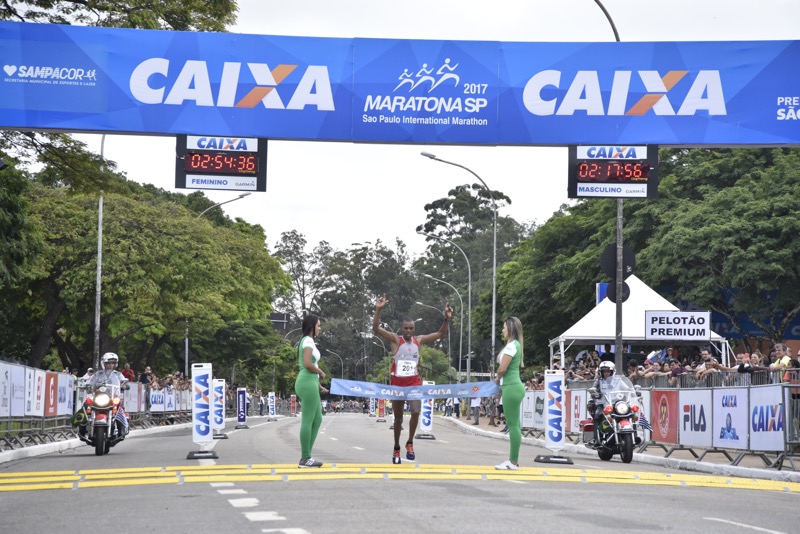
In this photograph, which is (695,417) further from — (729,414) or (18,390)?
(18,390)

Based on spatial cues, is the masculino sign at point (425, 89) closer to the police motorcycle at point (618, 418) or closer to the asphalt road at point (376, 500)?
the police motorcycle at point (618, 418)

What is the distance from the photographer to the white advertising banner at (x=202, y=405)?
18.2m

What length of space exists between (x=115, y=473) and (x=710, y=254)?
3458 cm

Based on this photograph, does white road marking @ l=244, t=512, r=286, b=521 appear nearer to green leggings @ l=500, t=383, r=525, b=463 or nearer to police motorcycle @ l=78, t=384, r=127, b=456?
green leggings @ l=500, t=383, r=525, b=463

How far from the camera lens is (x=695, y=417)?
820 inches

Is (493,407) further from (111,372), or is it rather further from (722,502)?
(722,502)

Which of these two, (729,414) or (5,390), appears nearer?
(729,414)

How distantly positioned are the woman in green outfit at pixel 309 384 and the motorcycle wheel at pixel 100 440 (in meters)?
6.23

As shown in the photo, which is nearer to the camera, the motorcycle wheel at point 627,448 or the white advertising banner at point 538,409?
the motorcycle wheel at point 627,448

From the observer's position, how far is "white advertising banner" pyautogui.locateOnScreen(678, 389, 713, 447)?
20.2 m

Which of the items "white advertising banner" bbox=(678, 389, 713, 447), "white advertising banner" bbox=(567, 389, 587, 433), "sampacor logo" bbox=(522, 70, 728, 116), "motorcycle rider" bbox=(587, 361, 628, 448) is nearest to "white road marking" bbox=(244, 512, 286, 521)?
"motorcycle rider" bbox=(587, 361, 628, 448)

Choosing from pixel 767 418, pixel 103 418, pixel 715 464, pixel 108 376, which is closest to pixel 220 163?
pixel 108 376

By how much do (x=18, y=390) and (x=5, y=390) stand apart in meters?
1.03

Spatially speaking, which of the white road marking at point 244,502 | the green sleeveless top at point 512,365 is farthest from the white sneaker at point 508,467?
the white road marking at point 244,502
